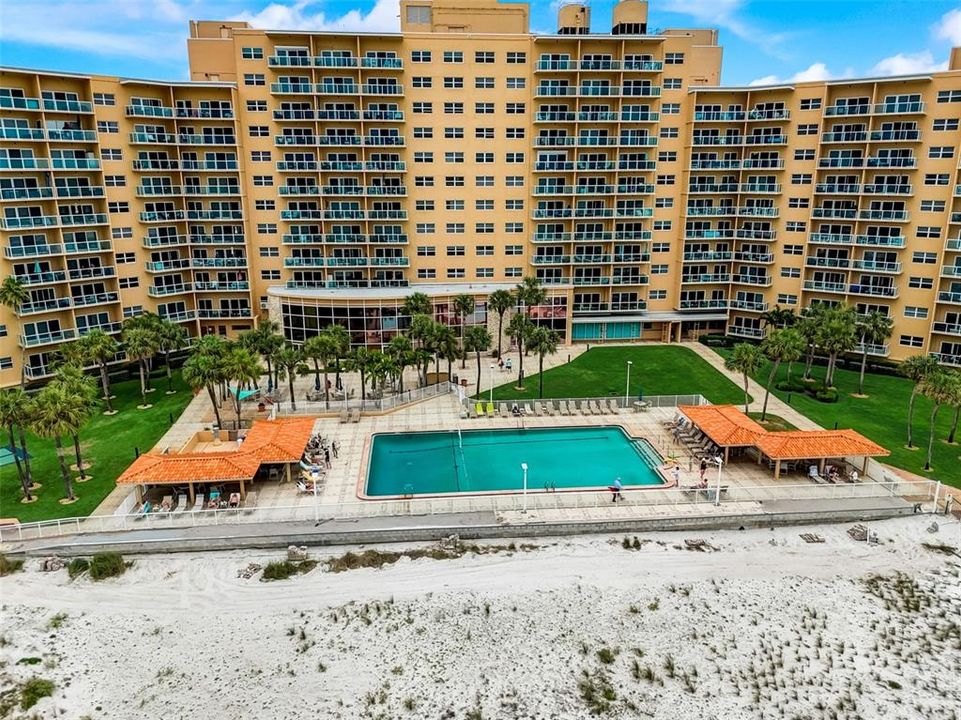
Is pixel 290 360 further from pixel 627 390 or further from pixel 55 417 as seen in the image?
pixel 627 390

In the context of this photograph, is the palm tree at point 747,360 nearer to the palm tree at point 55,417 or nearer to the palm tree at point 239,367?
the palm tree at point 239,367

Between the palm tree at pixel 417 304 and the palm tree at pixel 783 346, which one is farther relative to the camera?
the palm tree at pixel 417 304

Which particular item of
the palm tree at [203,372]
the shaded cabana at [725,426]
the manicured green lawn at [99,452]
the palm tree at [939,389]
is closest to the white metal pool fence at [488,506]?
the manicured green lawn at [99,452]

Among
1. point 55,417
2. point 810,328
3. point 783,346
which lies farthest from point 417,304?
point 810,328

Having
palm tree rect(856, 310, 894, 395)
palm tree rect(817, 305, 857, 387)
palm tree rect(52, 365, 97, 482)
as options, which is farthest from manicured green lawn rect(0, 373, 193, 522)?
palm tree rect(856, 310, 894, 395)

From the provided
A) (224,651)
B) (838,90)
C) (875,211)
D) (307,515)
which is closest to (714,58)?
(838,90)
